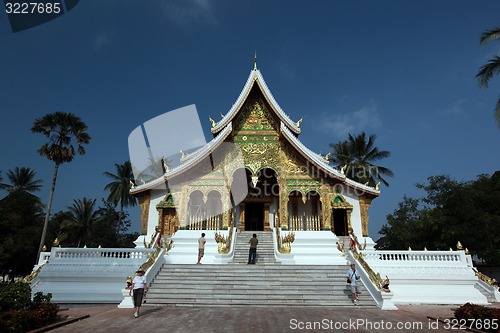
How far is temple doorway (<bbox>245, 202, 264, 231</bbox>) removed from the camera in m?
18.3

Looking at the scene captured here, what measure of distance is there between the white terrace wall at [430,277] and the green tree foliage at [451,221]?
648cm

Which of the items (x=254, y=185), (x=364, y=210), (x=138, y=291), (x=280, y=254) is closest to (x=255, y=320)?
(x=138, y=291)

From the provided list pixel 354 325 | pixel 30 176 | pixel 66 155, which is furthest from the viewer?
pixel 30 176

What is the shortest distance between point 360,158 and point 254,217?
56.3 feet

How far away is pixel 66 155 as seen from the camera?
67.4 ft

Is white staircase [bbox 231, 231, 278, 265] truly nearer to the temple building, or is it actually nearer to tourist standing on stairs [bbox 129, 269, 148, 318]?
the temple building

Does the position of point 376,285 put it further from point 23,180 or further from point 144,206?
point 23,180

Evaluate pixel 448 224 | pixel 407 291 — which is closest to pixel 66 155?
pixel 407 291

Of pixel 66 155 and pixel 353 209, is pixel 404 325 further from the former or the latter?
A: pixel 66 155

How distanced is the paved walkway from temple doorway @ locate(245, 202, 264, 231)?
34.7 ft

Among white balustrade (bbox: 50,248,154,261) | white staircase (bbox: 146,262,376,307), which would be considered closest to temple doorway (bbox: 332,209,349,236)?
white staircase (bbox: 146,262,376,307)

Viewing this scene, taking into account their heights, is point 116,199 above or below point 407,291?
above

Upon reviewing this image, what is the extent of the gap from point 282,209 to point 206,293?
7608 mm

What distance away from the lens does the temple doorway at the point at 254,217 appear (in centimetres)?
1834
